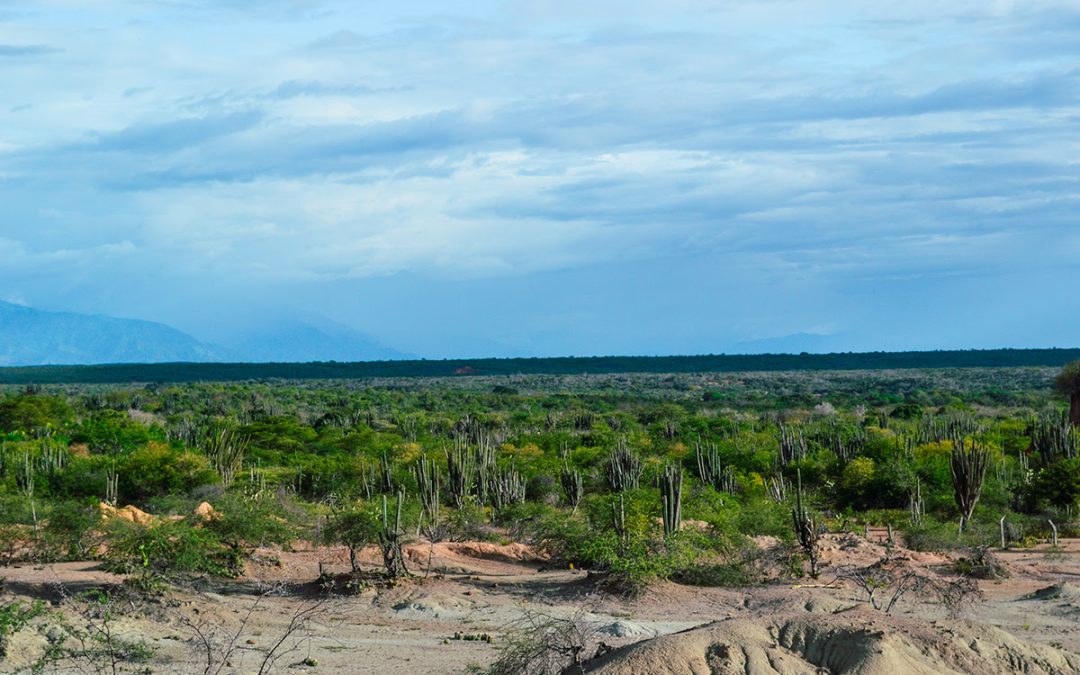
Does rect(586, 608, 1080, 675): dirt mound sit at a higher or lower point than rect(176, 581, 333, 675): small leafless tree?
higher

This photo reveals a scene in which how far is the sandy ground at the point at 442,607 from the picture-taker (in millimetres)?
15711

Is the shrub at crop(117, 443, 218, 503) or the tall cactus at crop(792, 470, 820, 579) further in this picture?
the shrub at crop(117, 443, 218, 503)

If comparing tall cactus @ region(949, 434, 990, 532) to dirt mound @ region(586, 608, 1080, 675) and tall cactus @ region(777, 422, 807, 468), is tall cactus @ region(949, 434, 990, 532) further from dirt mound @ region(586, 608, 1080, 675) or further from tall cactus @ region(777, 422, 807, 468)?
dirt mound @ region(586, 608, 1080, 675)

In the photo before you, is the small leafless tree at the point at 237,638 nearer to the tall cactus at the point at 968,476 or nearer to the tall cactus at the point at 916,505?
the tall cactus at the point at 916,505

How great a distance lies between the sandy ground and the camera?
51.5 feet

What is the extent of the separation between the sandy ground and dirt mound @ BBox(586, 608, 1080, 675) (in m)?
0.35

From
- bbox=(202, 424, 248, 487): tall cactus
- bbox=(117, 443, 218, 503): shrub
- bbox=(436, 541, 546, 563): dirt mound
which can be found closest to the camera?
bbox=(436, 541, 546, 563): dirt mound

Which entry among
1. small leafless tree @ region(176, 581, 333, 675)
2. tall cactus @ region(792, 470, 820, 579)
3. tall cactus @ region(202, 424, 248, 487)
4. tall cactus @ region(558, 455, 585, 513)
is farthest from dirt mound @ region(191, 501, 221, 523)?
tall cactus @ region(792, 470, 820, 579)

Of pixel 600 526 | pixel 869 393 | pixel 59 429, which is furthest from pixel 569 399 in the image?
pixel 600 526

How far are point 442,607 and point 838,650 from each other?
812 cm

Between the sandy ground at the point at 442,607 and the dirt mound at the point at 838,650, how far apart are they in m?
0.35

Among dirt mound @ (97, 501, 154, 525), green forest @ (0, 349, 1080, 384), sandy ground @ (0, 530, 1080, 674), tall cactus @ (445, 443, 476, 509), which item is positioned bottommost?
sandy ground @ (0, 530, 1080, 674)

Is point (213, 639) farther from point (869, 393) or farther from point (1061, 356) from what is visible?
point (1061, 356)

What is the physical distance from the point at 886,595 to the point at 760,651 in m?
8.04
